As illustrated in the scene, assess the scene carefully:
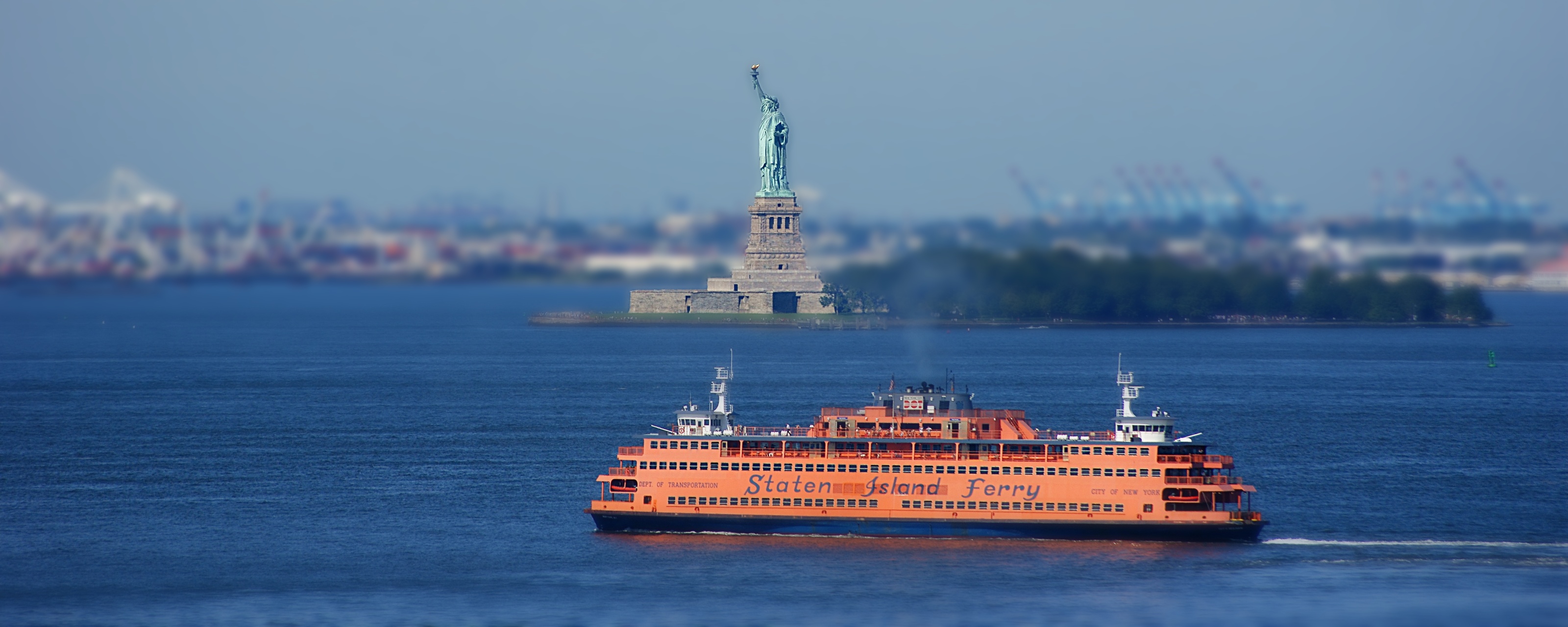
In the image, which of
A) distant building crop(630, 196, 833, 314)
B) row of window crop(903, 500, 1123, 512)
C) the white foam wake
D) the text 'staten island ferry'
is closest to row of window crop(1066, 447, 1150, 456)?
the text 'staten island ferry'

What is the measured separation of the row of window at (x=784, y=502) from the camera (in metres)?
49.7

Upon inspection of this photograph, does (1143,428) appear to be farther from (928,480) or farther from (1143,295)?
(1143,295)

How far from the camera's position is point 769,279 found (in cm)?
15775

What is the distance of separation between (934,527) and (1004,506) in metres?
2.07

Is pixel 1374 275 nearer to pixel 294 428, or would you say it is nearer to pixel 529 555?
pixel 294 428

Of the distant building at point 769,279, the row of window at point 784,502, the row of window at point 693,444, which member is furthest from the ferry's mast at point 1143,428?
the distant building at point 769,279

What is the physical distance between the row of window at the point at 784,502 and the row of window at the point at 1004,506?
137 cm

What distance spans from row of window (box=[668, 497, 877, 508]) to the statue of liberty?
4282 inches

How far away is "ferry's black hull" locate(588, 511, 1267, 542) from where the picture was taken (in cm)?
4812

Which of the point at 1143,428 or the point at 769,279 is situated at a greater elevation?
the point at 769,279

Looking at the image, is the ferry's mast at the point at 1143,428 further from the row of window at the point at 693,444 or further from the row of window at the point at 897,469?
the row of window at the point at 693,444

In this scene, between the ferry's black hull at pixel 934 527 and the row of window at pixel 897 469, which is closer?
the ferry's black hull at pixel 934 527

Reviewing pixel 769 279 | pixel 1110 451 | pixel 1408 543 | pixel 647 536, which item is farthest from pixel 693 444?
pixel 769 279

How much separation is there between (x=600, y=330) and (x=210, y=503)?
99.1 meters
